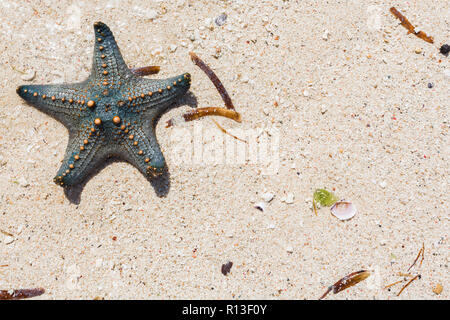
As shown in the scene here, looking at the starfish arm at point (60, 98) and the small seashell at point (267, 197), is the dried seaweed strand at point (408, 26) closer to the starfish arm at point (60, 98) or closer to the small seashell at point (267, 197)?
the small seashell at point (267, 197)

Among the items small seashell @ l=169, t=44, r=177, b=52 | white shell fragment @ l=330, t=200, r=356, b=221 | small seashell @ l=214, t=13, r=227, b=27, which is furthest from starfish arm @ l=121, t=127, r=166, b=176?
white shell fragment @ l=330, t=200, r=356, b=221

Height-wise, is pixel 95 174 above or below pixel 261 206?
above

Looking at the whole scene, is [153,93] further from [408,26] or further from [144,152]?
[408,26]

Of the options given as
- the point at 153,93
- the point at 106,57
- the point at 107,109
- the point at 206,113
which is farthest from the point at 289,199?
the point at 106,57

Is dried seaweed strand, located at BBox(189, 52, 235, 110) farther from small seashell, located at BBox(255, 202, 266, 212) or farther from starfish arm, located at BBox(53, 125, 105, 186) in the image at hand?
starfish arm, located at BBox(53, 125, 105, 186)

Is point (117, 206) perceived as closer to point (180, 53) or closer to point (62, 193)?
point (62, 193)

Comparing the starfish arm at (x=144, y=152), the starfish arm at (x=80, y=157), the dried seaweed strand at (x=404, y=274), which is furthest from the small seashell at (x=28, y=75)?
the dried seaweed strand at (x=404, y=274)
